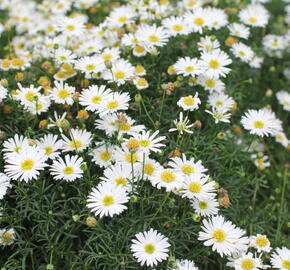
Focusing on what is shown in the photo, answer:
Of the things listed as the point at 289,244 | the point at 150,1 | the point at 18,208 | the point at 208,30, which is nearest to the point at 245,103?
the point at 208,30

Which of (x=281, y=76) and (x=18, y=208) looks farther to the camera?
(x=281, y=76)

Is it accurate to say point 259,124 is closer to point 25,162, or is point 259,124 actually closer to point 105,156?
point 105,156

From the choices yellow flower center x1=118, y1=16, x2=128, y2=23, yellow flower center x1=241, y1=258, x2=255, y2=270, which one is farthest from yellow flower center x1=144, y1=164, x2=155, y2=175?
yellow flower center x1=118, y1=16, x2=128, y2=23

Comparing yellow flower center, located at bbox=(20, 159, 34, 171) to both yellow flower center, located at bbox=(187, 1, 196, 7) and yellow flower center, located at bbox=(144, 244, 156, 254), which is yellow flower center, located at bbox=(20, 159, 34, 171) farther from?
yellow flower center, located at bbox=(187, 1, 196, 7)

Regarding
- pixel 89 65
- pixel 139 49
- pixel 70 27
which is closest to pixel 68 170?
pixel 89 65

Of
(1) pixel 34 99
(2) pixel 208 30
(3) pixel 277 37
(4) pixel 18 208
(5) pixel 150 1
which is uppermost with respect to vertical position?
(3) pixel 277 37

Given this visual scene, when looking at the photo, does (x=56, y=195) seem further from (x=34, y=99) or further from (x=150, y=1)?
Result: (x=150, y=1)

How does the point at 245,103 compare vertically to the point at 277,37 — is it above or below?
below
